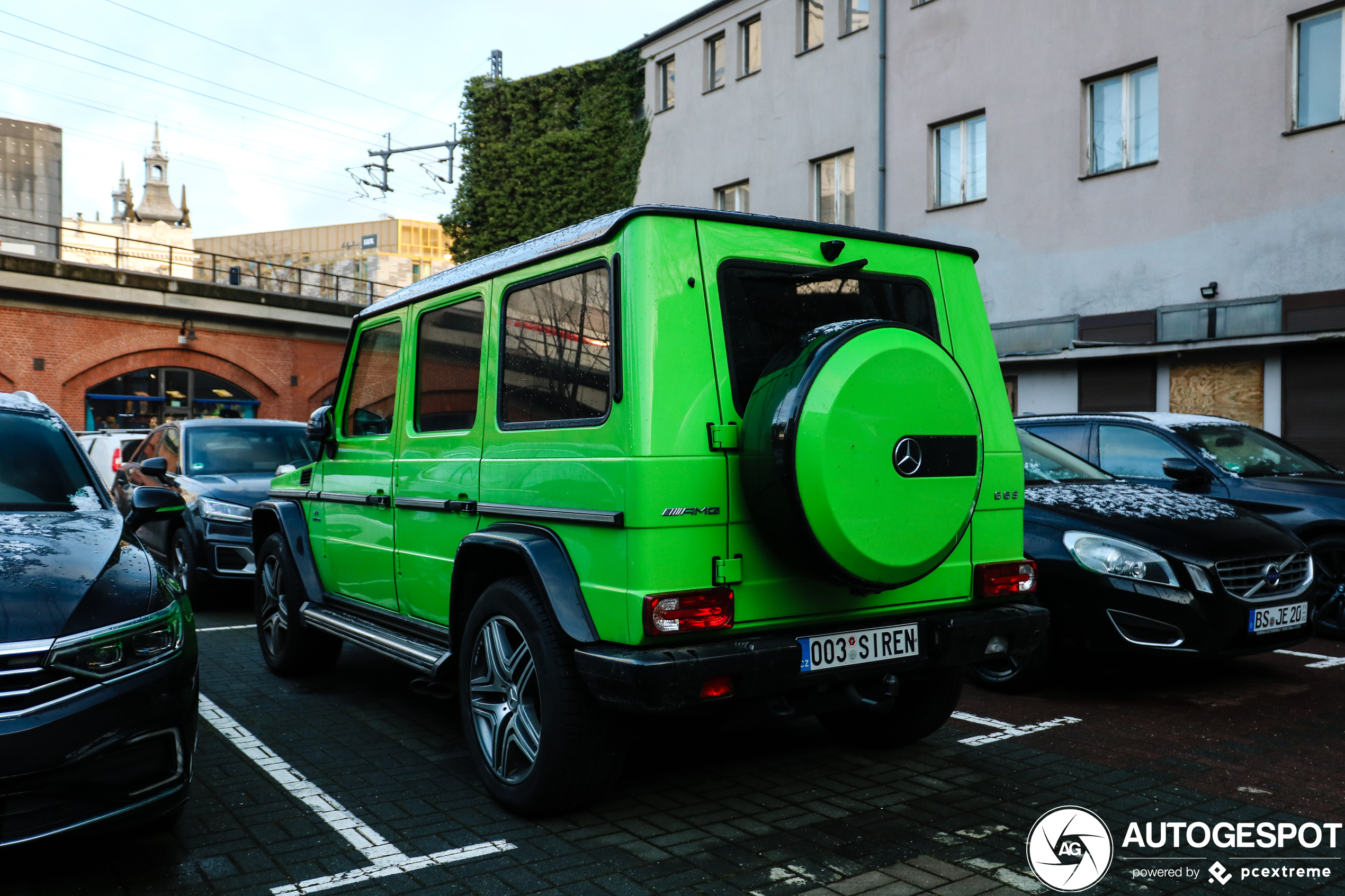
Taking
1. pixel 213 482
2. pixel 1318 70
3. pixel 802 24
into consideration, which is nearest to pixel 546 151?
pixel 802 24

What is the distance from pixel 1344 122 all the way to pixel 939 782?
40.9ft

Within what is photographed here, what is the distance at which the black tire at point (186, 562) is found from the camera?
31.1 ft

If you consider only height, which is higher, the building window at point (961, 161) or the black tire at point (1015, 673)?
the building window at point (961, 161)

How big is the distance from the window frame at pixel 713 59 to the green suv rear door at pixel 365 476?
1896 cm

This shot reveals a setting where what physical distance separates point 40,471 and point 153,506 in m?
0.47

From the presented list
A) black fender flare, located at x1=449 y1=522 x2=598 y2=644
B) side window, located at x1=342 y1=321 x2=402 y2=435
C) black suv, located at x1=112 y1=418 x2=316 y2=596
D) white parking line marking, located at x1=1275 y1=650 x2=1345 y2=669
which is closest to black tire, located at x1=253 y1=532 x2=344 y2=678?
side window, located at x1=342 y1=321 x2=402 y2=435

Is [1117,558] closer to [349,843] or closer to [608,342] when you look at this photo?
[608,342]

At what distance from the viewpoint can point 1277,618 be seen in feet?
18.9

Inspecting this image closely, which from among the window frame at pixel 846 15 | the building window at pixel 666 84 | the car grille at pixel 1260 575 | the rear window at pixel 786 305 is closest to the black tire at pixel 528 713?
the rear window at pixel 786 305

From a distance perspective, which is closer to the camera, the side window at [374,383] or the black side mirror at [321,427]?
the side window at [374,383]

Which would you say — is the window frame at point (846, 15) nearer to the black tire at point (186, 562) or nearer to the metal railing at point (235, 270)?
the metal railing at point (235, 270)

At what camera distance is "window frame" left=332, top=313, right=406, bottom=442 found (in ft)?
18.0

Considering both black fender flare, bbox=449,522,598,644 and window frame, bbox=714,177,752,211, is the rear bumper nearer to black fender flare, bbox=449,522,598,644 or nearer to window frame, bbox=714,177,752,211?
black fender flare, bbox=449,522,598,644

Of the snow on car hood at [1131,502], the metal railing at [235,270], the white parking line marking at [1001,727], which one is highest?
the metal railing at [235,270]
